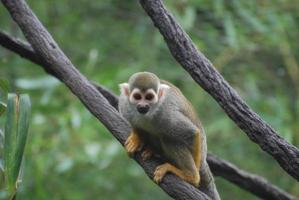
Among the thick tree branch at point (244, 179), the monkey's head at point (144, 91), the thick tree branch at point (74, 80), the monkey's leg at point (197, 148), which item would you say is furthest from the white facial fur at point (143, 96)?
the thick tree branch at point (244, 179)

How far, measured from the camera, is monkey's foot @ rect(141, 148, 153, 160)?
3636 mm

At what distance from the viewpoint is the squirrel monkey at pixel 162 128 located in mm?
3689

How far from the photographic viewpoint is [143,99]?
3738 mm

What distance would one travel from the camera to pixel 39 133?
567 cm

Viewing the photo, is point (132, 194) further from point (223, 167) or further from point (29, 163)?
point (223, 167)

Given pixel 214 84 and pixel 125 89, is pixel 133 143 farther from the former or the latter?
pixel 214 84

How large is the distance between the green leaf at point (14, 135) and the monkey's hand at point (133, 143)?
Result: 596 mm

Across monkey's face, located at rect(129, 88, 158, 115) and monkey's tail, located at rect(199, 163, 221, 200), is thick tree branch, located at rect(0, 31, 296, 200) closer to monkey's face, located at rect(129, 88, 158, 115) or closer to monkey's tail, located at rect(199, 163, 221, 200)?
monkey's tail, located at rect(199, 163, 221, 200)

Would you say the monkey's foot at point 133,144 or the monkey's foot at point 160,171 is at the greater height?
the monkey's foot at point 160,171

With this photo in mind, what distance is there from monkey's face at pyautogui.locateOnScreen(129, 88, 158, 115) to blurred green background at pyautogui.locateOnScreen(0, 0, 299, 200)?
1.31 metres

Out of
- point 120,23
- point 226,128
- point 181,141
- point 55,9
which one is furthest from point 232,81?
point 181,141

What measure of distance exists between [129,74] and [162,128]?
229 centimetres

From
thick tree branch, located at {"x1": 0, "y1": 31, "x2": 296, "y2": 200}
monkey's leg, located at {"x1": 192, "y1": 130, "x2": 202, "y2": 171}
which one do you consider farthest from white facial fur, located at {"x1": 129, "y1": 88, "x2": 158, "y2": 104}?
thick tree branch, located at {"x1": 0, "y1": 31, "x2": 296, "y2": 200}

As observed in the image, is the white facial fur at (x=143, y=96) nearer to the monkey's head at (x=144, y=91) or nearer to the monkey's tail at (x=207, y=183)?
the monkey's head at (x=144, y=91)
